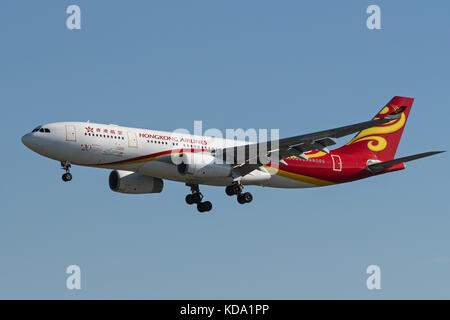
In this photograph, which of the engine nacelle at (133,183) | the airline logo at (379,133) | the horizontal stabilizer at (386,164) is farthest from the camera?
the airline logo at (379,133)

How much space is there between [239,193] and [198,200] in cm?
377

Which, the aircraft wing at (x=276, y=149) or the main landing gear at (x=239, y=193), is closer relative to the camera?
the aircraft wing at (x=276, y=149)

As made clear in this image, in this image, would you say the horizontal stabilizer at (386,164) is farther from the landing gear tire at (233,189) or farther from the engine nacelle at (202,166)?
the engine nacelle at (202,166)

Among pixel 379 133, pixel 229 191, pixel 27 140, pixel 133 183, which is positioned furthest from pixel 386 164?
pixel 27 140

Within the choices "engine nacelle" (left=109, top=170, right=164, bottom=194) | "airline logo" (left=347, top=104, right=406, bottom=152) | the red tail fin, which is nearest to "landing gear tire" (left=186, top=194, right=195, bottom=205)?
"engine nacelle" (left=109, top=170, right=164, bottom=194)

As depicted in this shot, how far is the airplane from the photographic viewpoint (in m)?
51.9

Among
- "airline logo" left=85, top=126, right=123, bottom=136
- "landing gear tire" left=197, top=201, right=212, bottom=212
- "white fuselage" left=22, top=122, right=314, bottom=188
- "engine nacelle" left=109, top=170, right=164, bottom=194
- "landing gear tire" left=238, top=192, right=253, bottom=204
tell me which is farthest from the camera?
"landing gear tire" left=197, top=201, right=212, bottom=212

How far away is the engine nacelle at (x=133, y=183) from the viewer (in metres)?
58.5

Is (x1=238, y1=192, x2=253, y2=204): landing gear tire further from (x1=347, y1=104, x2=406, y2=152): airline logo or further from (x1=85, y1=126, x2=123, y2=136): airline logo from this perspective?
(x1=347, y1=104, x2=406, y2=152): airline logo

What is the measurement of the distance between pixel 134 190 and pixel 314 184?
13.0 meters

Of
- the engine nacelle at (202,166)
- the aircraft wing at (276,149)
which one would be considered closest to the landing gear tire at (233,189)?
the engine nacelle at (202,166)

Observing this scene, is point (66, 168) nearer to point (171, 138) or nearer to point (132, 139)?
point (132, 139)

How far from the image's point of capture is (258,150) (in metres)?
54.8

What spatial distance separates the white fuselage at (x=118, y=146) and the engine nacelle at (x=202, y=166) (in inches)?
16.8
